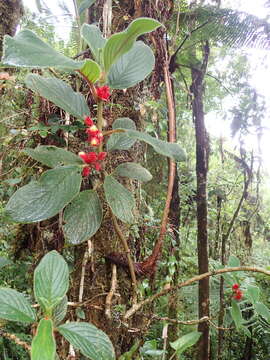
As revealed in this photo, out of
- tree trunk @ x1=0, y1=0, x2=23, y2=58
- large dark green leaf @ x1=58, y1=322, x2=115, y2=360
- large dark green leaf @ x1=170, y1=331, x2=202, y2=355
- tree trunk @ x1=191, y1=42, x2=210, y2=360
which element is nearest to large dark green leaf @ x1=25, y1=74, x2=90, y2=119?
large dark green leaf @ x1=58, y1=322, x2=115, y2=360

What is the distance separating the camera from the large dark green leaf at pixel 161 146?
1.54 ft

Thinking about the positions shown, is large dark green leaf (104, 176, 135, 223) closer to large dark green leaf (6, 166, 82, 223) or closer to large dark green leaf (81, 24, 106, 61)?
large dark green leaf (6, 166, 82, 223)

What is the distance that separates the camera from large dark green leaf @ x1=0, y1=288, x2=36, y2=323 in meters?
0.43

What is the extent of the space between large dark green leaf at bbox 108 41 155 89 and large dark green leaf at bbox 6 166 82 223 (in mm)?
191

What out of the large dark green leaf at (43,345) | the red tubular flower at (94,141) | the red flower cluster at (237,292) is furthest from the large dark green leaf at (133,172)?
the red flower cluster at (237,292)

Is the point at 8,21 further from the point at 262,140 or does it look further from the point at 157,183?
the point at 262,140

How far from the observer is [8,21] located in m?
1.64

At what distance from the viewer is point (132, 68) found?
0.59 metres

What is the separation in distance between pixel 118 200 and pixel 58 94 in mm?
225

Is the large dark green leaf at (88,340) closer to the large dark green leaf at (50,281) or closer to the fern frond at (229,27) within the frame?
the large dark green leaf at (50,281)

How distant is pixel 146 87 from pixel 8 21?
3.60 feet

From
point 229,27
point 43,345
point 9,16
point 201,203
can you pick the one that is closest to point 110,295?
point 43,345

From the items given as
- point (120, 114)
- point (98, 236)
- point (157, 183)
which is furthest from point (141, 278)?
point (157, 183)

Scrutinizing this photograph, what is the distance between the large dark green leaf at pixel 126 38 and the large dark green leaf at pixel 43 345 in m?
0.40
